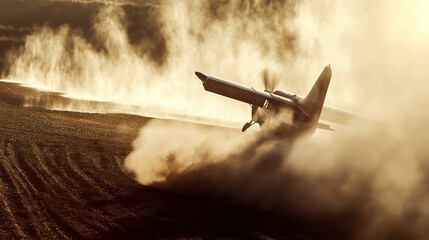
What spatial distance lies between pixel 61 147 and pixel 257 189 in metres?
10.3

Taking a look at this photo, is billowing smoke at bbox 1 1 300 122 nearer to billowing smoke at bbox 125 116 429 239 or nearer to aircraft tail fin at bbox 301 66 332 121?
aircraft tail fin at bbox 301 66 332 121

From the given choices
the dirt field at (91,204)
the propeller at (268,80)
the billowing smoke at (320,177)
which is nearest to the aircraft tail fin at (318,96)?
the billowing smoke at (320,177)

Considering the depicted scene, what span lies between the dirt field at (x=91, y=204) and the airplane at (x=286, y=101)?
511 centimetres

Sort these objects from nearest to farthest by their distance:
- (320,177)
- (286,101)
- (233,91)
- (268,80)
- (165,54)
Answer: (320,177) < (286,101) < (233,91) < (268,80) < (165,54)

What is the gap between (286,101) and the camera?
15359 mm

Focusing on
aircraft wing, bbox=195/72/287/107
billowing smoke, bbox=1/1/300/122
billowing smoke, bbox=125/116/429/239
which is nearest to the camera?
billowing smoke, bbox=125/116/429/239

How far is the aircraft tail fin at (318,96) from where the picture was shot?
13.9 metres

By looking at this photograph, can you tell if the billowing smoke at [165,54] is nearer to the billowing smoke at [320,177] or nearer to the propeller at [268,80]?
the propeller at [268,80]

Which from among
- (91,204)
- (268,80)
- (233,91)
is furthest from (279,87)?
(91,204)

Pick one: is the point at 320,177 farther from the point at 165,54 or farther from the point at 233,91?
the point at 165,54

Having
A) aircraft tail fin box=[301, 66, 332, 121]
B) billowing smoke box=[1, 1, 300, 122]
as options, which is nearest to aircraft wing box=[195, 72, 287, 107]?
aircraft tail fin box=[301, 66, 332, 121]

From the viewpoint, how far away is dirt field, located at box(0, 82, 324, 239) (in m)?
9.51

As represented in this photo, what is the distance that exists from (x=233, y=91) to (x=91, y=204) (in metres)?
7.69

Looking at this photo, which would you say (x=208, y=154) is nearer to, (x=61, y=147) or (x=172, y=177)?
(x=172, y=177)
